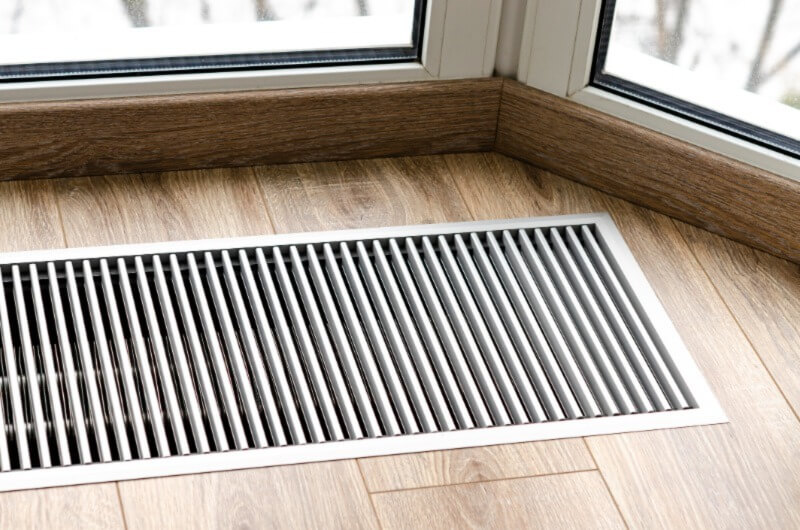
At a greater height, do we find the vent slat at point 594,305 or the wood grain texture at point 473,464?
the vent slat at point 594,305

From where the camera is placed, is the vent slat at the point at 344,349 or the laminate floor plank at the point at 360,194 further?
the laminate floor plank at the point at 360,194

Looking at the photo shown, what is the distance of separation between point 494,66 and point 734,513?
799 millimetres

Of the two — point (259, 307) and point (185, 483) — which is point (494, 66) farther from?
point (185, 483)

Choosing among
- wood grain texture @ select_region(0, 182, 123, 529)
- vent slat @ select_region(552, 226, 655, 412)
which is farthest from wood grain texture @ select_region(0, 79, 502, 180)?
wood grain texture @ select_region(0, 182, 123, 529)

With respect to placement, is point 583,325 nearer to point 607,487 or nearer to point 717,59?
point 607,487

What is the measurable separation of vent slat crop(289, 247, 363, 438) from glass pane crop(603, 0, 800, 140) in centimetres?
57

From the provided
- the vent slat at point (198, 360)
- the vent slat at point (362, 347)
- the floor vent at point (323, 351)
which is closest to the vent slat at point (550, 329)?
the floor vent at point (323, 351)

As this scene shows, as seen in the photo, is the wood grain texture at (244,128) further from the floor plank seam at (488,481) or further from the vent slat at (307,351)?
the floor plank seam at (488,481)

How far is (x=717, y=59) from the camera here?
1695 millimetres

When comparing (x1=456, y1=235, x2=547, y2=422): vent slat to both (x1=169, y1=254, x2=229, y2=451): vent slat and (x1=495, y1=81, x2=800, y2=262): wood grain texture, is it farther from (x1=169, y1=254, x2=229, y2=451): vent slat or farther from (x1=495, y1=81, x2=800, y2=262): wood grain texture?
(x1=169, y1=254, x2=229, y2=451): vent slat

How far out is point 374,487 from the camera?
4.36ft

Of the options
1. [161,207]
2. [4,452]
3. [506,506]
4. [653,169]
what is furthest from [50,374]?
[653,169]

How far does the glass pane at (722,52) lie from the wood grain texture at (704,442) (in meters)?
0.20

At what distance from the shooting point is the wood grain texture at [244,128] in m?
1.70
